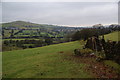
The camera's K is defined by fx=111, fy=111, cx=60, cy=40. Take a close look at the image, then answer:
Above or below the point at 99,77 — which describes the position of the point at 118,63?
above

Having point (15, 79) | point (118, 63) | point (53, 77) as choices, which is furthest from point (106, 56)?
point (15, 79)

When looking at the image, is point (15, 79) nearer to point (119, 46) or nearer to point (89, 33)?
point (119, 46)

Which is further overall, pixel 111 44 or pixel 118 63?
pixel 111 44

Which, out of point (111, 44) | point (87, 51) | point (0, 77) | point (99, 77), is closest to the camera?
point (99, 77)

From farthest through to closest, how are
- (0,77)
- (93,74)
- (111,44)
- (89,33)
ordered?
(89,33), (111,44), (0,77), (93,74)

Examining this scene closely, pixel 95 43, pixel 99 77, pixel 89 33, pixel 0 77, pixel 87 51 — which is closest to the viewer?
pixel 99 77

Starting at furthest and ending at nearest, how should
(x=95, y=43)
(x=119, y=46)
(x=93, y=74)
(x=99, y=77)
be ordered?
(x=95, y=43) → (x=119, y=46) → (x=93, y=74) → (x=99, y=77)

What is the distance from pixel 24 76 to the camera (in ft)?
33.7

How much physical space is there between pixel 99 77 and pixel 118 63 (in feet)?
11.0

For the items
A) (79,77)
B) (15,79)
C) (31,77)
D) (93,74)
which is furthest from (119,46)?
(15,79)

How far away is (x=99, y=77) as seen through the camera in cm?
906

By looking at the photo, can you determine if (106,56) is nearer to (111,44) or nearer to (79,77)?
(111,44)

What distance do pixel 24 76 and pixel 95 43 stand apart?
42.2ft

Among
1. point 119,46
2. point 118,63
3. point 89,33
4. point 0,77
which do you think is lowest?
point 0,77
